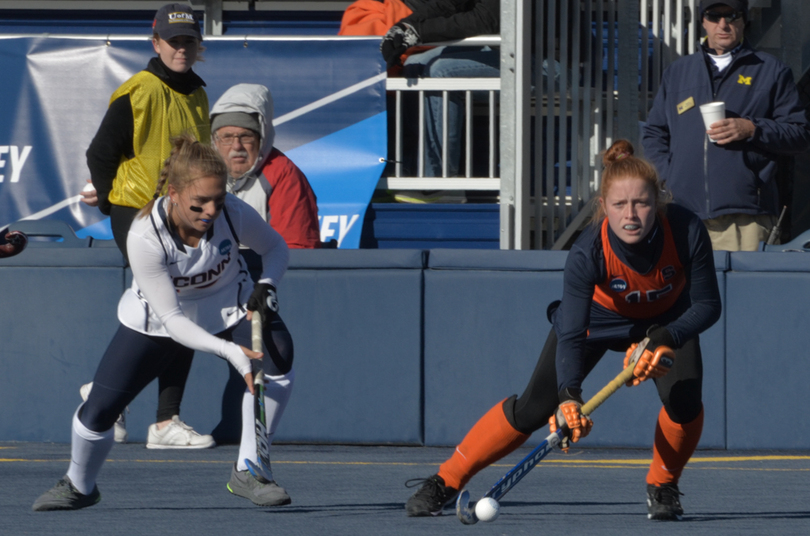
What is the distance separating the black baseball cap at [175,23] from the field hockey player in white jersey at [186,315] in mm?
1585

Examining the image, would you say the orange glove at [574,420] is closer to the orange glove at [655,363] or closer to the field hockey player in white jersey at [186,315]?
the orange glove at [655,363]

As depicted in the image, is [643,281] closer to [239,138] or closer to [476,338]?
[476,338]

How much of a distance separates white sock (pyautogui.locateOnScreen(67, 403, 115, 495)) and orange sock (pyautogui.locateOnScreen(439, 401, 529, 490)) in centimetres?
137

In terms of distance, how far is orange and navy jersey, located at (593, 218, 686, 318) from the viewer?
4.35 metres

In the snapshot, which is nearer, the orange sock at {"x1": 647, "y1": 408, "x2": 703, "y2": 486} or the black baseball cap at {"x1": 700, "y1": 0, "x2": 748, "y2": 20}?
the orange sock at {"x1": 647, "y1": 408, "x2": 703, "y2": 486}

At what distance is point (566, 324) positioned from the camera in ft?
14.1

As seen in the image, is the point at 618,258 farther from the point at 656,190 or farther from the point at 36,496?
the point at 36,496

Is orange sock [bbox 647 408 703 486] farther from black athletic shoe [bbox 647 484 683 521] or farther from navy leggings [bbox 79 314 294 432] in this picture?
navy leggings [bbox 79 314 294 432]

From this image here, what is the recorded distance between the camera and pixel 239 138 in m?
6.39

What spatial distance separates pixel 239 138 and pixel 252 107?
7.6 inches

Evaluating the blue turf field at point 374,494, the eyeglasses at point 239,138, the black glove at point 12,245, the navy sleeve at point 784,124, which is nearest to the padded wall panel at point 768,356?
the blue turf field at point 374,494

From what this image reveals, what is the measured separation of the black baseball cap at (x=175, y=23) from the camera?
6.12m

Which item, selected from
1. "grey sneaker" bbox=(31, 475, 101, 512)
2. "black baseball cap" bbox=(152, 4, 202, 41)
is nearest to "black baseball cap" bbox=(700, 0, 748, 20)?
"black baseball cap" bbox=(152, 4, 202, 41)

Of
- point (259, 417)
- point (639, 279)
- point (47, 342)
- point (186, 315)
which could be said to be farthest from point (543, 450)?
point (47, 342)
